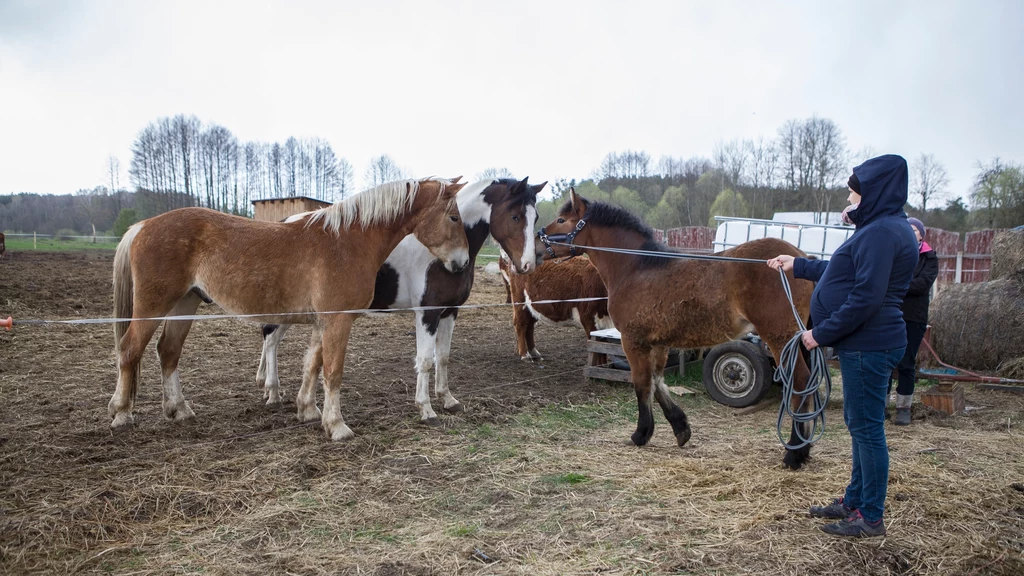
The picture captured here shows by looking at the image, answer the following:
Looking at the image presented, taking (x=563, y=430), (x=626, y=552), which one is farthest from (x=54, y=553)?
(x=563, y=430)

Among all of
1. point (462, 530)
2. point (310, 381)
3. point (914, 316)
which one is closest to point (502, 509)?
point (462, 530)

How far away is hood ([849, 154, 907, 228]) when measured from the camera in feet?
8.79

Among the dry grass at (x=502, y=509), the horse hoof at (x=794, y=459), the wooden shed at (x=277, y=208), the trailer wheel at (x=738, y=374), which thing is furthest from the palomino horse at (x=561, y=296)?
the wooden shed at (x=277, y=208)

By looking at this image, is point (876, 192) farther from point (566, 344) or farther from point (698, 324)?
point (566, 344)

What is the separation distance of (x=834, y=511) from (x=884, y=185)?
181 centimetres

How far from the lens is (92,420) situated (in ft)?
15.3

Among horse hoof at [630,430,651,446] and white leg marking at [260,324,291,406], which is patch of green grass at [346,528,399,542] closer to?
horse hoof at [630,430,651,446]

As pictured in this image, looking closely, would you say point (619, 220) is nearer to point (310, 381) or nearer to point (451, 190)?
point (451, 190)

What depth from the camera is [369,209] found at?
4680 millimetres

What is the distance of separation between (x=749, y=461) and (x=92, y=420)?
17.7ft

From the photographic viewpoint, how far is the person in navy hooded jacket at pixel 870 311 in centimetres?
263

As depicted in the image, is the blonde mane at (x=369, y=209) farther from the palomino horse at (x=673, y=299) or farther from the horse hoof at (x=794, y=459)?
the horse hoof at (x=794, y=459)

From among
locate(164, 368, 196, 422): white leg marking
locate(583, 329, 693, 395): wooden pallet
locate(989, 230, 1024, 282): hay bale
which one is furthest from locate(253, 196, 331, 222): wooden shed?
locate(989, 230, 1024, 282): hay bale

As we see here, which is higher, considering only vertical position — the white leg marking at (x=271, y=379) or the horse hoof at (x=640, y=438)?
the white leg marking at (x=271, y=379)
